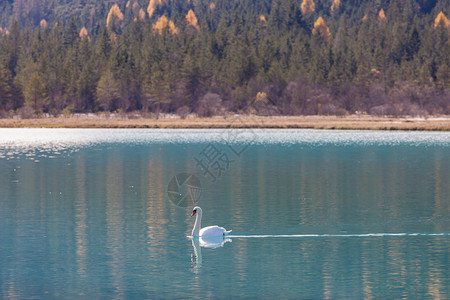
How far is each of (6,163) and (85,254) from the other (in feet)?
135

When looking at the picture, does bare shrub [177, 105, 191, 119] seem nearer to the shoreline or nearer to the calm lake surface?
the shoreline

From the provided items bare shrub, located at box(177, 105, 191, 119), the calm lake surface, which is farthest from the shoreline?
the calm lake surface

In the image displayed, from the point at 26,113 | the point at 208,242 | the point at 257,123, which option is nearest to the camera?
the point at 208,242

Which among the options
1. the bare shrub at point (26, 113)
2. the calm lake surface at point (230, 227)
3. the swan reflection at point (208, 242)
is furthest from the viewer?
the bare shrub at point (26, 113)

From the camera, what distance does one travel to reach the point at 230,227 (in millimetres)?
32469

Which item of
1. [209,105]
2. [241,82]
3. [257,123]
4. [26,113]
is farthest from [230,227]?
[241,82]

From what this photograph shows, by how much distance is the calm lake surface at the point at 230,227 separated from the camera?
22.8 metres

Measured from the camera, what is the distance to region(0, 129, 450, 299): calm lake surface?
22797 millimetres

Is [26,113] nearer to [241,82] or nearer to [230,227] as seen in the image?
[241,82]

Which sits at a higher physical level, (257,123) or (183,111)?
(183,111)

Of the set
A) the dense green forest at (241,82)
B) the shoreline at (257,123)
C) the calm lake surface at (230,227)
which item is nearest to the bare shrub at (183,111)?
the dense green forest at (241,82)

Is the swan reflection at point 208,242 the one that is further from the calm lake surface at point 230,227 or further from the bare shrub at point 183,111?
the bare shrub at point 183,111

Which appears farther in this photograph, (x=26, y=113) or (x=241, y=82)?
(x=241, y=82)

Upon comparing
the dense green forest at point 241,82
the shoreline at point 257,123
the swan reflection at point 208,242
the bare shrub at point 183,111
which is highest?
the dense green forest at point 241,82
